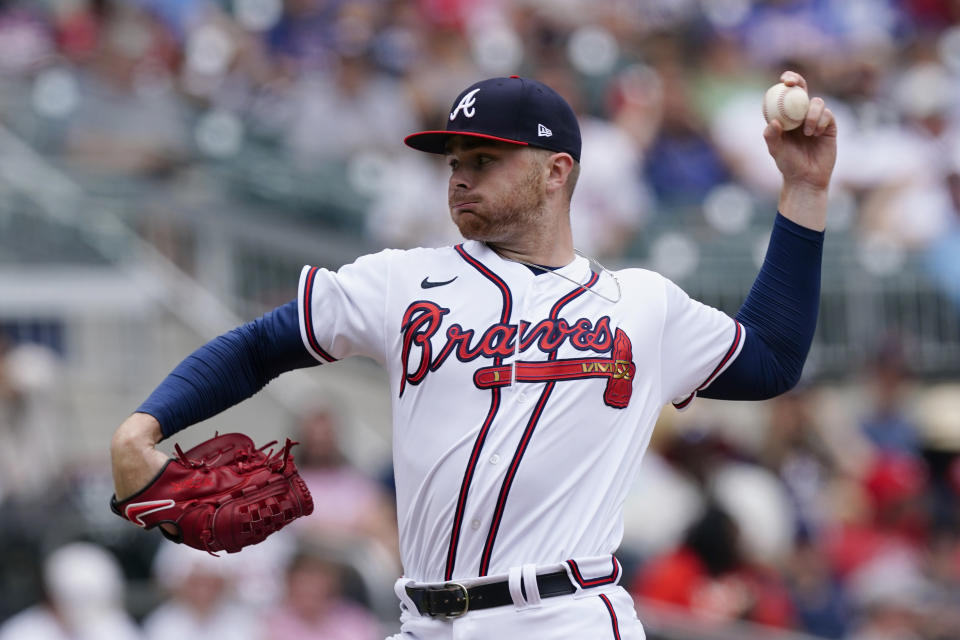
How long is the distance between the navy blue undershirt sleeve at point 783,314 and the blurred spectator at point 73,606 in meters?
3.70

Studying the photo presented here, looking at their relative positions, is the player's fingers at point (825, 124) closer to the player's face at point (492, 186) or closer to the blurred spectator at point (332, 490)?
the player's face at point (492, 186)

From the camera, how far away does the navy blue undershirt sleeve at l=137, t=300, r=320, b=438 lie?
11.0ft

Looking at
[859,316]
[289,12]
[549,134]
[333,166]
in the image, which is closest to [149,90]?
[333,166]

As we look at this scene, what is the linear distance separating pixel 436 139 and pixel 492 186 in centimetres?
20

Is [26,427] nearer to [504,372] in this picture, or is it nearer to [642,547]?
[642,547]

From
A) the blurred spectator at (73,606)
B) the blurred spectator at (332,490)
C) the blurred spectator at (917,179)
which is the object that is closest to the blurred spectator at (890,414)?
the blurred spectator at (917,179)

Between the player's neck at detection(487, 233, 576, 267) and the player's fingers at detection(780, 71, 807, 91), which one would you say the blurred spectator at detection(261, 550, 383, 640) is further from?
the player's fingers at detection(780, 71, 807, 91)

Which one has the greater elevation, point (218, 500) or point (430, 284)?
point (430, 284)

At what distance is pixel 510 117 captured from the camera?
3557 mm

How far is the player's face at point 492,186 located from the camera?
358 centimetres

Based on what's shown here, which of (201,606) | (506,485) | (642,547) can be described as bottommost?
(642,547)

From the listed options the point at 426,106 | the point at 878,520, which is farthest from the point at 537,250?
the point at 426,106

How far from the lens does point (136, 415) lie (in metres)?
3.30

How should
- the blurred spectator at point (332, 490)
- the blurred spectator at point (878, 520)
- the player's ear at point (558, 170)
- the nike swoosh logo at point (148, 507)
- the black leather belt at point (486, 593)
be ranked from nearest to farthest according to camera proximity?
the nike swoosh logo at point (148, 507) < the black leather belt at point (486, 593) < the player's ear at point (558, 170) < the blurred spectator at point (332, 490) < the blurred spectator at point (878, 520)
